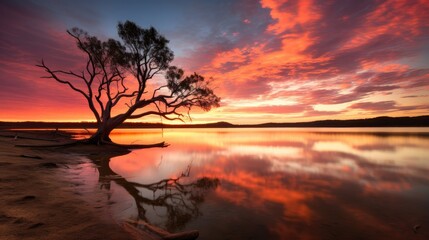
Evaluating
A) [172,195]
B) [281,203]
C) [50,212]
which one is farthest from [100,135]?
[281,203]

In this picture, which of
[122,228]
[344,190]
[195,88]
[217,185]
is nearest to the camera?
[122,228]

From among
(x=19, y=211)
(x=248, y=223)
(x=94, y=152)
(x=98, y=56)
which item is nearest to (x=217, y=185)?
(x=248, y=223)

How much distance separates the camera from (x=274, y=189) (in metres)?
10.1

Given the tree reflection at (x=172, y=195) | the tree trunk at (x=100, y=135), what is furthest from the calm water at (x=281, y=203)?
the tree trunk at (x=100, y=135)

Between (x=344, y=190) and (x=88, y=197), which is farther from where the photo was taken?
(x=344, y=190)

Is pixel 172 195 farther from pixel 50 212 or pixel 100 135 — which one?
pixel 100 135

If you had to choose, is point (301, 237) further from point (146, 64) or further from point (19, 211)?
point (146, 64)

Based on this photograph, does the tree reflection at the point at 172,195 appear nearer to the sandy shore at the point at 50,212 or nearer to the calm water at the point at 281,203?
the calm water at the point at 281,203

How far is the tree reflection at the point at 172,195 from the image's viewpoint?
672 centimetres

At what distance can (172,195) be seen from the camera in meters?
9.13

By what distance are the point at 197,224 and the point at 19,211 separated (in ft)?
14.8

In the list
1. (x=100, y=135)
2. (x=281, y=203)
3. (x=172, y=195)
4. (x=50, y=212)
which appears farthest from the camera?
(x=100, y=135)

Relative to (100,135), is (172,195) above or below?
below

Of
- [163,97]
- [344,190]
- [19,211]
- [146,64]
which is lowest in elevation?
[344,190]
